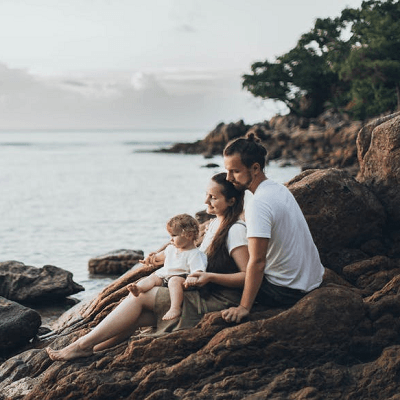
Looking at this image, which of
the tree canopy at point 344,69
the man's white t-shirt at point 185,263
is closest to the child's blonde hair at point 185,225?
the man's white t-shirt at point 185,263

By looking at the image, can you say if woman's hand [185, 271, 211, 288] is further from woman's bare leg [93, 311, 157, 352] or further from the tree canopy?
the tree canopy

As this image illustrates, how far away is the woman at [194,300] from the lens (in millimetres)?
5652

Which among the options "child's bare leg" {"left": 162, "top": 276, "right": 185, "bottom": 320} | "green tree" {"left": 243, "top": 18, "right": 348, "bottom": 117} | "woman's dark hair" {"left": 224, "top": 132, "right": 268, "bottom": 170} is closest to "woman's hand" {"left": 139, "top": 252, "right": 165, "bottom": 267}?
"child's bare leg" {"left": 162, "top": 276, "right": 185, "bottom": 320}

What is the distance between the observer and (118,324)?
5656mm

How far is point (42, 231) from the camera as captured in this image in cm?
2362

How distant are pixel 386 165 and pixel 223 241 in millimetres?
2772

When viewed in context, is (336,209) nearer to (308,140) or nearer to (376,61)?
(376,61)

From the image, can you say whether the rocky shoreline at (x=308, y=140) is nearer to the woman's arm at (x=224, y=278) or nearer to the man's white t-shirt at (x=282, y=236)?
the man's white t-shirt at (x=282, y=236)

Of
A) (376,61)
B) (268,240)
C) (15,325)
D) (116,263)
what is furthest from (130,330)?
(376,61)

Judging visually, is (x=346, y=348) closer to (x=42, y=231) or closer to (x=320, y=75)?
(x=42, y=231)

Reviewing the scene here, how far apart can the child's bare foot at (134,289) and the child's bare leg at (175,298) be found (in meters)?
0.27

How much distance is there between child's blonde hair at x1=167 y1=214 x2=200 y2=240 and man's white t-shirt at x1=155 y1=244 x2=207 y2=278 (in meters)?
0.17

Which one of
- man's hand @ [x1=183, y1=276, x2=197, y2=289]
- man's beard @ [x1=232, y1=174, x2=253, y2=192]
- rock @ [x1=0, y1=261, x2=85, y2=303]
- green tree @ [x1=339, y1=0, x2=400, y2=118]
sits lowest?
rock @ [x1=0, y1=261, x2=85, y2=303]

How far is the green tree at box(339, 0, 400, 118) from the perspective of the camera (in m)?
45.3
